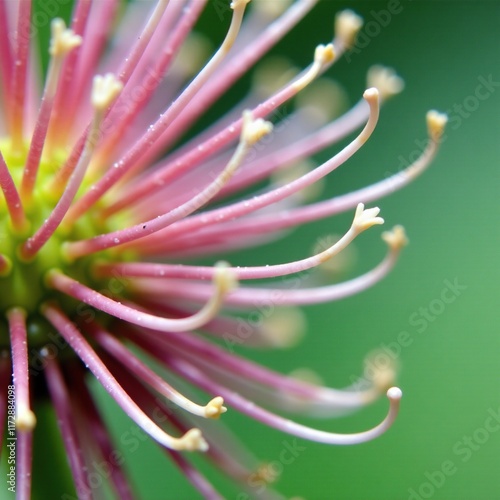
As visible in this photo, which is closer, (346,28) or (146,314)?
(146,314)

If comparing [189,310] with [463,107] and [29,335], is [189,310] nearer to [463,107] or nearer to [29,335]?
[29,335]

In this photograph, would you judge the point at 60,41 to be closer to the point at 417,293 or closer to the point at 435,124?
the point at 435,124

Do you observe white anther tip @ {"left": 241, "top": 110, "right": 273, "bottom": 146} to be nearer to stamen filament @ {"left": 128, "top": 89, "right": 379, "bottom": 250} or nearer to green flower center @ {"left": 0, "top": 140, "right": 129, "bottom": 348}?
stamen filament @ {"left": 128, "top": 89, "right": 379, "bottom": 250}

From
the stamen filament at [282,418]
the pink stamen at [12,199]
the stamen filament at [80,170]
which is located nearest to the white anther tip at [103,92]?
the stamen filament at [80,170]

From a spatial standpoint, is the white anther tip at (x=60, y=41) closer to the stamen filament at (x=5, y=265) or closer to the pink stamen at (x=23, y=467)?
the stamen filament at (x=5, y=265)


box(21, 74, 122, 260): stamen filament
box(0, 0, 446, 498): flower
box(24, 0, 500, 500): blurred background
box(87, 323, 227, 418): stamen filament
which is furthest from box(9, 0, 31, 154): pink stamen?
box(24, 0, 500, 500): blurred background

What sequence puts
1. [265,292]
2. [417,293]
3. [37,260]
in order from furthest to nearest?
[417,293], [265,292], [37,260]

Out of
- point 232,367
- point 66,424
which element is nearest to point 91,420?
point 66,424
